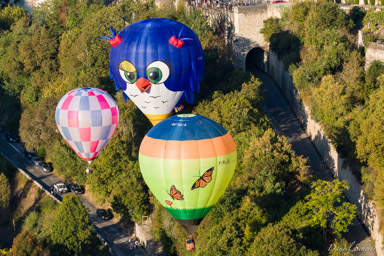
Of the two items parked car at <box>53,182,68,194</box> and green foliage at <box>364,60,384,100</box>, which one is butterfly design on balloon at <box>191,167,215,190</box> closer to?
green foliage at <box>364,60,384,100</box>

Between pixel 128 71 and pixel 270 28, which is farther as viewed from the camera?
pixel 270 28

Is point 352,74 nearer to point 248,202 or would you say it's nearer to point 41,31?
point 248,202

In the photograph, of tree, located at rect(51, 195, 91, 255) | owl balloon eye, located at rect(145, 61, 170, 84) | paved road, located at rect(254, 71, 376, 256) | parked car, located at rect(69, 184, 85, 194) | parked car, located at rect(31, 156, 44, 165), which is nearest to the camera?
paved road, located at rect(254, 71, 376, 256)

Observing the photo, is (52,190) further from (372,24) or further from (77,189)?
(372,24)

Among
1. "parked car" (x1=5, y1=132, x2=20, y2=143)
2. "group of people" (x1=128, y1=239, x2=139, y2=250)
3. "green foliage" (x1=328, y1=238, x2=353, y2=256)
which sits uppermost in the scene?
"green foliage" (x1=328, y1=238, x2=353, y2=256)

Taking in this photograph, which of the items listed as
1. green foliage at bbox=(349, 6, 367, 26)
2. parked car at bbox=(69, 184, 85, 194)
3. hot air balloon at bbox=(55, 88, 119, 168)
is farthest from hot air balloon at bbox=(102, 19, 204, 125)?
parked car at bbox=(69, 184, 85, 194)

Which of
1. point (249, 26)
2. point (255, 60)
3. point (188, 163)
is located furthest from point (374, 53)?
point (255, 60)

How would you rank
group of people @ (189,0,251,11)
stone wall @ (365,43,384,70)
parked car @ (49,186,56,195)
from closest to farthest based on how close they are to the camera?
stone wall @ (365,43,384,70) → group of people @ (189,0,251,11) → parked car @ (49,186,56,195)
